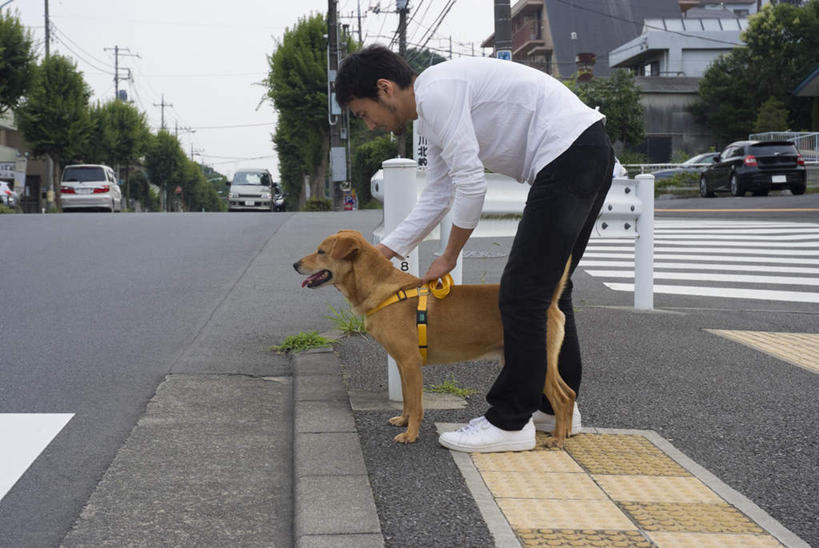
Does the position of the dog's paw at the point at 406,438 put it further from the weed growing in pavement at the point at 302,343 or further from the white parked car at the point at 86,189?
the white parked car at the point at 86,189

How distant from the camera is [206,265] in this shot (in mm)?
9023

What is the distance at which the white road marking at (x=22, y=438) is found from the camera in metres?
3.26

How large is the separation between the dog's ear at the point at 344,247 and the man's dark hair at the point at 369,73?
1.89 ft

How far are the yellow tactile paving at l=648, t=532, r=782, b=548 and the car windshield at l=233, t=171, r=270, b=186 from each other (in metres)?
36.9

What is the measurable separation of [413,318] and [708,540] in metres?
1.46

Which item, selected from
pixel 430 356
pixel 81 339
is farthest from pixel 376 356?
pixel 81 339

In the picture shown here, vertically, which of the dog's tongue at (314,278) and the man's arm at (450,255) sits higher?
the man's arm at (450,255)

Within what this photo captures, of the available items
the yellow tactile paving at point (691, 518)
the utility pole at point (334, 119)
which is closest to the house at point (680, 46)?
the utility pole at point (334, 119)

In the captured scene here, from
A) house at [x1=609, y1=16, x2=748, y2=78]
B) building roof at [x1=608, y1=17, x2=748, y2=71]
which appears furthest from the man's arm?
building roof at [x1=608, y1=17, x2=748, y2=71]

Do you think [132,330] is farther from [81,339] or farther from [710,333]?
[710,333]

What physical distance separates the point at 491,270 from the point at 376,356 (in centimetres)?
487

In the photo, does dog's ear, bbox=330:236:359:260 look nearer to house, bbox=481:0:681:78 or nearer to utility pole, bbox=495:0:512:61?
utility pole, bbox=495:0:512:61

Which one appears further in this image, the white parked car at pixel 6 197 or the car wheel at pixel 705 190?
the white parked car at pixel 6 197

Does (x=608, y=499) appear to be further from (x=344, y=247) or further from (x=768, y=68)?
(x=768, y=68)
